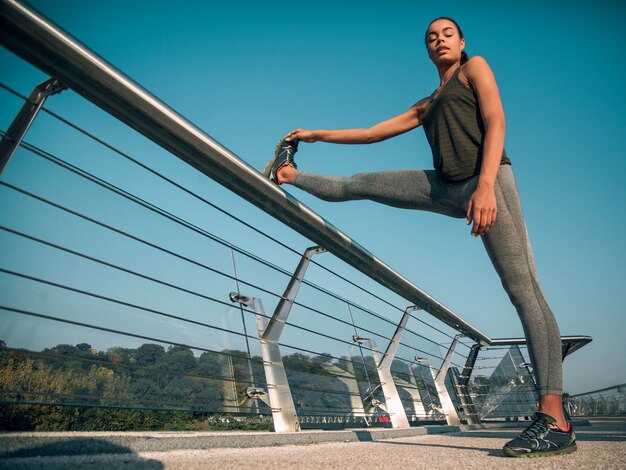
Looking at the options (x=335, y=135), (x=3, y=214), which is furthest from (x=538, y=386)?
(x=3, y=214)

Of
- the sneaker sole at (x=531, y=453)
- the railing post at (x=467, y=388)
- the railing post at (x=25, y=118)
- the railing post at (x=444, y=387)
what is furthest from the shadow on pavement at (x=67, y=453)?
the railing post at (x=467, y=388)

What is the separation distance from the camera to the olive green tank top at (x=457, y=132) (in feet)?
5.49

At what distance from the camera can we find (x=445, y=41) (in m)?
1.92

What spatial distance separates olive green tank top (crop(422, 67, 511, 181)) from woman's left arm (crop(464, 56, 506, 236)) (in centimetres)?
6

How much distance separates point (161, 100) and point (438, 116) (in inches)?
43.6

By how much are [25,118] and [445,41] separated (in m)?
1.66

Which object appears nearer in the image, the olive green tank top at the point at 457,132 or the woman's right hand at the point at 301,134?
the olive green tank top at the point at 457,132

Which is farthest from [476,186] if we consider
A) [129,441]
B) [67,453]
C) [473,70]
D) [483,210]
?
[67,453]

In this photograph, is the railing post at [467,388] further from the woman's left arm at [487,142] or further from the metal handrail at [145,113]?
the woman's left arm at [487,142]

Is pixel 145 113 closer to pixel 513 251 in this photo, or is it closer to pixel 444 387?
pixel 513 251

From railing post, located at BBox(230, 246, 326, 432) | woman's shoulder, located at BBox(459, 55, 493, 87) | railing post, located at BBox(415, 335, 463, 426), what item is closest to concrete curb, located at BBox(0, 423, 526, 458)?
railing post, located at BBox(230, 246, 326, 432)

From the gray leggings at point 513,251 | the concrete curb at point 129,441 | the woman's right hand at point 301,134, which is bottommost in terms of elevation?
the concrete curb at point 129,441

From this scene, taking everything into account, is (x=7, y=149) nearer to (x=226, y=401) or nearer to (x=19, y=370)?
(x=19, y=370)

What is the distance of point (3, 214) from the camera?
1.14 meters
